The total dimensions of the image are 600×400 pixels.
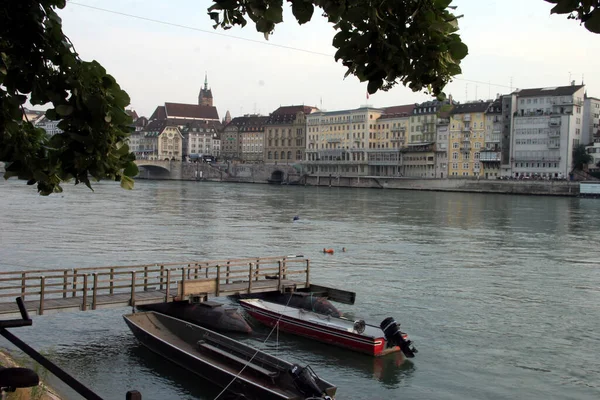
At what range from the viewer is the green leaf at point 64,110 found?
4512mm

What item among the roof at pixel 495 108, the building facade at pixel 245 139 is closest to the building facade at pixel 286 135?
the building facade at pixel 245 139

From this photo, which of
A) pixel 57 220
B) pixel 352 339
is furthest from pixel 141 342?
pixel 57 220

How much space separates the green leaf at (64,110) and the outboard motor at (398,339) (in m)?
12.5

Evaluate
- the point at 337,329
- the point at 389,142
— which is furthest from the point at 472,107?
the point at 337,329

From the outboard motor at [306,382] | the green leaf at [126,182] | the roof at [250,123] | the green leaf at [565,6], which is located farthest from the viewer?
the roof at [250,123]

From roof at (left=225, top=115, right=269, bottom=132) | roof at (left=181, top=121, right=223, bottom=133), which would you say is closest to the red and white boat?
roof at (left=225, top=115, right=269, bottom=132)

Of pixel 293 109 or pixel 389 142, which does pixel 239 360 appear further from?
pixel 293 109

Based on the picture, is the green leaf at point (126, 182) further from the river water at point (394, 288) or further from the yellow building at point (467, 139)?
the yellow building at point (467, 139)

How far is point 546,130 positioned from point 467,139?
15257mm

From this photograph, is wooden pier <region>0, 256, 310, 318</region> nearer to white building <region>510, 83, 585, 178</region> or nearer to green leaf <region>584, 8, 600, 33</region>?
green leaf <region>584, 8, 600, 33</region>

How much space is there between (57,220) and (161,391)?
Answer: 33.4m

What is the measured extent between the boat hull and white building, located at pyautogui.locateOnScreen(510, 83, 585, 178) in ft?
305

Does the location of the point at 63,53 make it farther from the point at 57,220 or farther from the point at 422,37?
the point at 57,220

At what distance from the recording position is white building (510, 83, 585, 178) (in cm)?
10106
